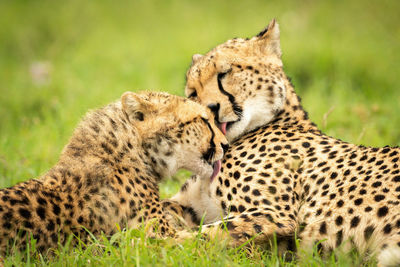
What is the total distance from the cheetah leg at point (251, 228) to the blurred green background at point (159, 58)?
1386 millimetres

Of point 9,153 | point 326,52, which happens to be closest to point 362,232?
point 9,153

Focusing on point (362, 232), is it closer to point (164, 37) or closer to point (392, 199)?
point (392, 199)

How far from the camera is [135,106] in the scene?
314cm

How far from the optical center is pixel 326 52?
7.39m

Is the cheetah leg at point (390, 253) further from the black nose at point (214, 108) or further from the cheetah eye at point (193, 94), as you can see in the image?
the cheetah eye at point (193, 94)

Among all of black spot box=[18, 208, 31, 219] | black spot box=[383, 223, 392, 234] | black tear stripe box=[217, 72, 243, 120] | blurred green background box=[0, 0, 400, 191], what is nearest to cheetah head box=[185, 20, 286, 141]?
black tear stripe box=[217, 72, 243, 120]

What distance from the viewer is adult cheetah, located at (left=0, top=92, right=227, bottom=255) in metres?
2.66

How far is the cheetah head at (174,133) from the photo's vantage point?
3143 millimetres

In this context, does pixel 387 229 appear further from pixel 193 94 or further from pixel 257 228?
pixel 193 94

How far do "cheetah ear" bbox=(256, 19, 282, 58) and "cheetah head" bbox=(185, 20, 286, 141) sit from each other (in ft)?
0.48

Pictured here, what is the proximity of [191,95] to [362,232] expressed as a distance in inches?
56.5

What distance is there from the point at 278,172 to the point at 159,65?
4674mm

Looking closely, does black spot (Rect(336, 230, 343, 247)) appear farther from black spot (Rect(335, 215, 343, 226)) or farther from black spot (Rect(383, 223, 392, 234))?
black spot (Rect(383, 223, 392, 234))

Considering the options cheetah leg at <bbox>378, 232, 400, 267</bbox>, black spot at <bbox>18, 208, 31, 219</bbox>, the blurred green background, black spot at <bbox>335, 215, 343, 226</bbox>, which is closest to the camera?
cheetah leg at <bbox>378, 232, 400, 267</bbox>
